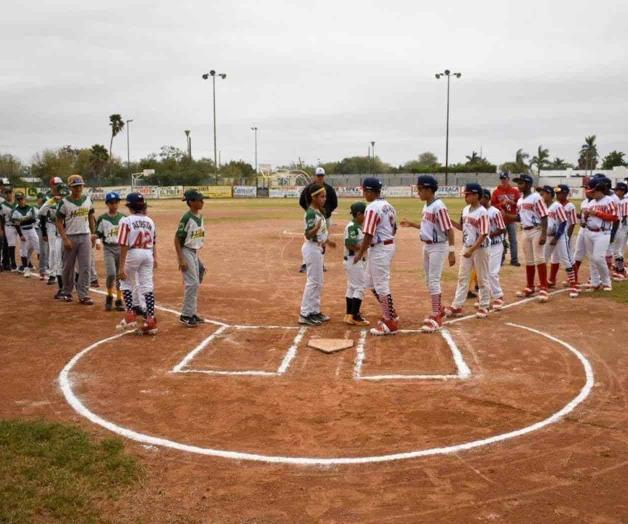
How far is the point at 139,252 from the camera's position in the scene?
8.67 m

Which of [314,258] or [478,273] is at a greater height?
[314,258]

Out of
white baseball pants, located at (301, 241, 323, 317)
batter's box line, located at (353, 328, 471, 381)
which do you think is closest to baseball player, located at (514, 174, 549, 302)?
batter's box line, located at (353, 328, 471, 381)

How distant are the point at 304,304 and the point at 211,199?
53889 millimetres

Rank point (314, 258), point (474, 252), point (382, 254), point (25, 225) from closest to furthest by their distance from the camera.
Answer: point (382, 254)
point (314, 258)
point (474, 252)
point (25, 225)

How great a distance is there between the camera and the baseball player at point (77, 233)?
34.9 ft

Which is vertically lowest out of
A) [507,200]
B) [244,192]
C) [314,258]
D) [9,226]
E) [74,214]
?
[314,258]

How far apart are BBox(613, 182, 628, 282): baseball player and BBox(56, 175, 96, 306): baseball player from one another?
11.2m

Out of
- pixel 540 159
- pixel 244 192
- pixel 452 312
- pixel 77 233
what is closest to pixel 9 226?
pixel 77 233

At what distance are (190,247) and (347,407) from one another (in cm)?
412

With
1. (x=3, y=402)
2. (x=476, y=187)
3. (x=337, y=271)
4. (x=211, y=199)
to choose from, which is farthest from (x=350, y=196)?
(x=3, y=402)

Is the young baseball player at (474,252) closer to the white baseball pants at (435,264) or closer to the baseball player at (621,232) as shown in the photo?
the white baseball pants at (435,264)

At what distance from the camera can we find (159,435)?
17.1 feet

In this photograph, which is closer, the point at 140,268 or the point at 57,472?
the point at 57,472

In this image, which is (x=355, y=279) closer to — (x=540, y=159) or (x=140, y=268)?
(x=140, y=268)
